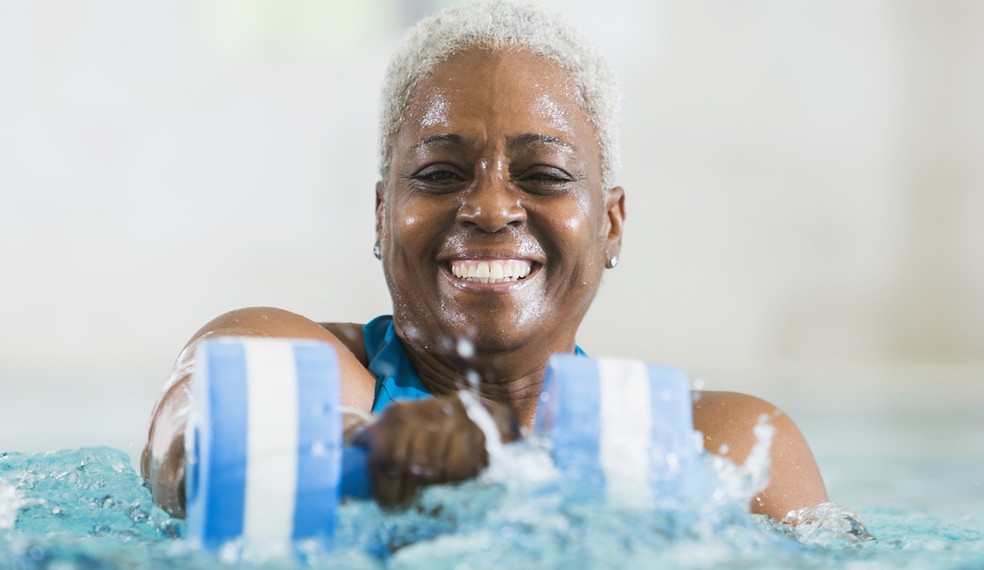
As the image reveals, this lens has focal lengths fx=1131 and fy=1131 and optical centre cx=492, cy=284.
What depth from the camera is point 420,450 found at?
3.49 ft

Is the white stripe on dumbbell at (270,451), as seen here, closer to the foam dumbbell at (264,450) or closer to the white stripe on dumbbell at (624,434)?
the foam dumbbell at (264,450)

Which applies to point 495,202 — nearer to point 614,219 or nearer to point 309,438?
point 614,219

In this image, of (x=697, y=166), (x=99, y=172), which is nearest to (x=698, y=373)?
(x=697, y=166)

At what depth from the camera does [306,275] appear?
24.0ft

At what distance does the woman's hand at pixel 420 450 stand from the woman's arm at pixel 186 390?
255 mm

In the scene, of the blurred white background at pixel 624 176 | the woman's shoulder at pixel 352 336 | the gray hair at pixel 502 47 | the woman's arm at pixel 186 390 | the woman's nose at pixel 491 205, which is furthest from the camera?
the blurred white background at pixel 624 176

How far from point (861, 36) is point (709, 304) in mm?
2081

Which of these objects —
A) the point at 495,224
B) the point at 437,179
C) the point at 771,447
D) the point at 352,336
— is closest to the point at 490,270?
the point at 495,224

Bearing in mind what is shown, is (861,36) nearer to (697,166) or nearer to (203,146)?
(697,166)

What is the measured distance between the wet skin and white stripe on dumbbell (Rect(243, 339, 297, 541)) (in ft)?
2.33

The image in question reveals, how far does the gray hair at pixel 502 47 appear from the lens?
1824mm

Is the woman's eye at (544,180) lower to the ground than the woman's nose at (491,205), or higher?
higher

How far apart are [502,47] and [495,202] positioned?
0.26 meters

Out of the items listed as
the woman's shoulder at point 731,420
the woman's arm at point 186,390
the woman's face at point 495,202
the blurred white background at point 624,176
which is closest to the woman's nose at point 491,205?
the woman's face at point 495,202
